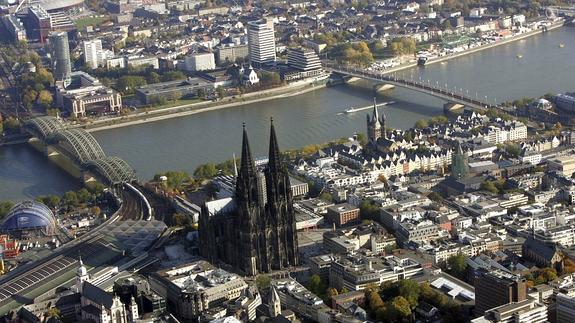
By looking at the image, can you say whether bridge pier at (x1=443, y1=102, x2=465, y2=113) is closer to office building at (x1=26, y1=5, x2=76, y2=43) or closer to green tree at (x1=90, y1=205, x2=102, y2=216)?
green tree at (x1=90, y1=205, x2=102, y2=216)

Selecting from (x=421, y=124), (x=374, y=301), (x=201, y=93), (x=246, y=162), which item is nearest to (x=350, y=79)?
(x=201, y=93)

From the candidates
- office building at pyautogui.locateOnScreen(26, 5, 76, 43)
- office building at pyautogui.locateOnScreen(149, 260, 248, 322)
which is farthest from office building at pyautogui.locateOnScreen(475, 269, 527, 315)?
office building at pyautogui.locateOnScreen(26, 5, 76, 43)

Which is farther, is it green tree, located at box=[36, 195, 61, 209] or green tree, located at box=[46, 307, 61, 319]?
green tree, located at box=[36, 195, 61, 209]

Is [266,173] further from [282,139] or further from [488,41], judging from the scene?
[488,41]

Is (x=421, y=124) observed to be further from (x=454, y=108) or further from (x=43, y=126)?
(x=43, y=126)

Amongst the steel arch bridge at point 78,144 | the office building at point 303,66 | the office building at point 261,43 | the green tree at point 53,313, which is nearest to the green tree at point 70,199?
the steel arch bridge at point 78,144
